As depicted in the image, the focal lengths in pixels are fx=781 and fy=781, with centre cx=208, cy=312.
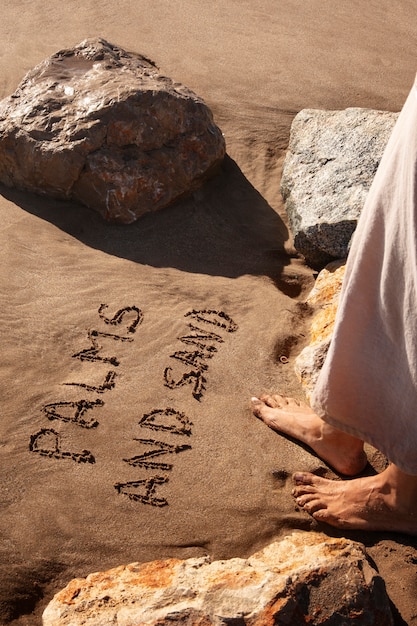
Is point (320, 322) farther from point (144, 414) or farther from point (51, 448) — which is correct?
point (51, 448)

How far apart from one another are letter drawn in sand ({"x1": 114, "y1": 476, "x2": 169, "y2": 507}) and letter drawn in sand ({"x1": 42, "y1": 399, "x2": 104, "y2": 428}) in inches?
13.9

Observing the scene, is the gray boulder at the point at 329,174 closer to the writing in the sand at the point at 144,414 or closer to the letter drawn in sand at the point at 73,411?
the writing in the sand at the point at 144,414

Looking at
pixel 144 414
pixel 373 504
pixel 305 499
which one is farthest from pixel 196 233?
pixel 373 504

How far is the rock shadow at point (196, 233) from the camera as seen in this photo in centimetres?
448

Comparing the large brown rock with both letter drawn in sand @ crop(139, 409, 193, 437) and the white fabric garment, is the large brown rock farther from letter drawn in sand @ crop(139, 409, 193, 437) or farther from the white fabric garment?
the white fabric garment

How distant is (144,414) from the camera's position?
335 cm

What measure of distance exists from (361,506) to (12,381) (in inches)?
62.0

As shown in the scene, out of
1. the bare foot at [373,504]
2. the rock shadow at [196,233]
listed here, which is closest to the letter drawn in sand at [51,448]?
the bare foot at [373,504]

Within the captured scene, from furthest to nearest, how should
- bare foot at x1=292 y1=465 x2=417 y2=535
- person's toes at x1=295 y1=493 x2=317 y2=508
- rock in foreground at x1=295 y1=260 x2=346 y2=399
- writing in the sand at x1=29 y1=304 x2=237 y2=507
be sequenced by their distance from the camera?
1. rock in foreground at x1=295 y1=260 x2=346 y2=399
2. writing in the sand at x1=29 y1=304 x2=237 y2=507
3. person's toes at x1=295 y1=493 x2=317 y2=508
4. bare foot at x1=292 y1=465 x2=417 y2=535

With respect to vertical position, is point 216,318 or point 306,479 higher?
point 216,318

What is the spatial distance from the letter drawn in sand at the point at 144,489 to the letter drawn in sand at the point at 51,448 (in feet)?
0.60

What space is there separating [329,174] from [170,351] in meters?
1.66

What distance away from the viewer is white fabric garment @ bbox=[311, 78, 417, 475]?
8.15 ft

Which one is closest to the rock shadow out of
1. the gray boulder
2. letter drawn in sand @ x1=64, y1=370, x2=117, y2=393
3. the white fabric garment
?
the gray boulder
